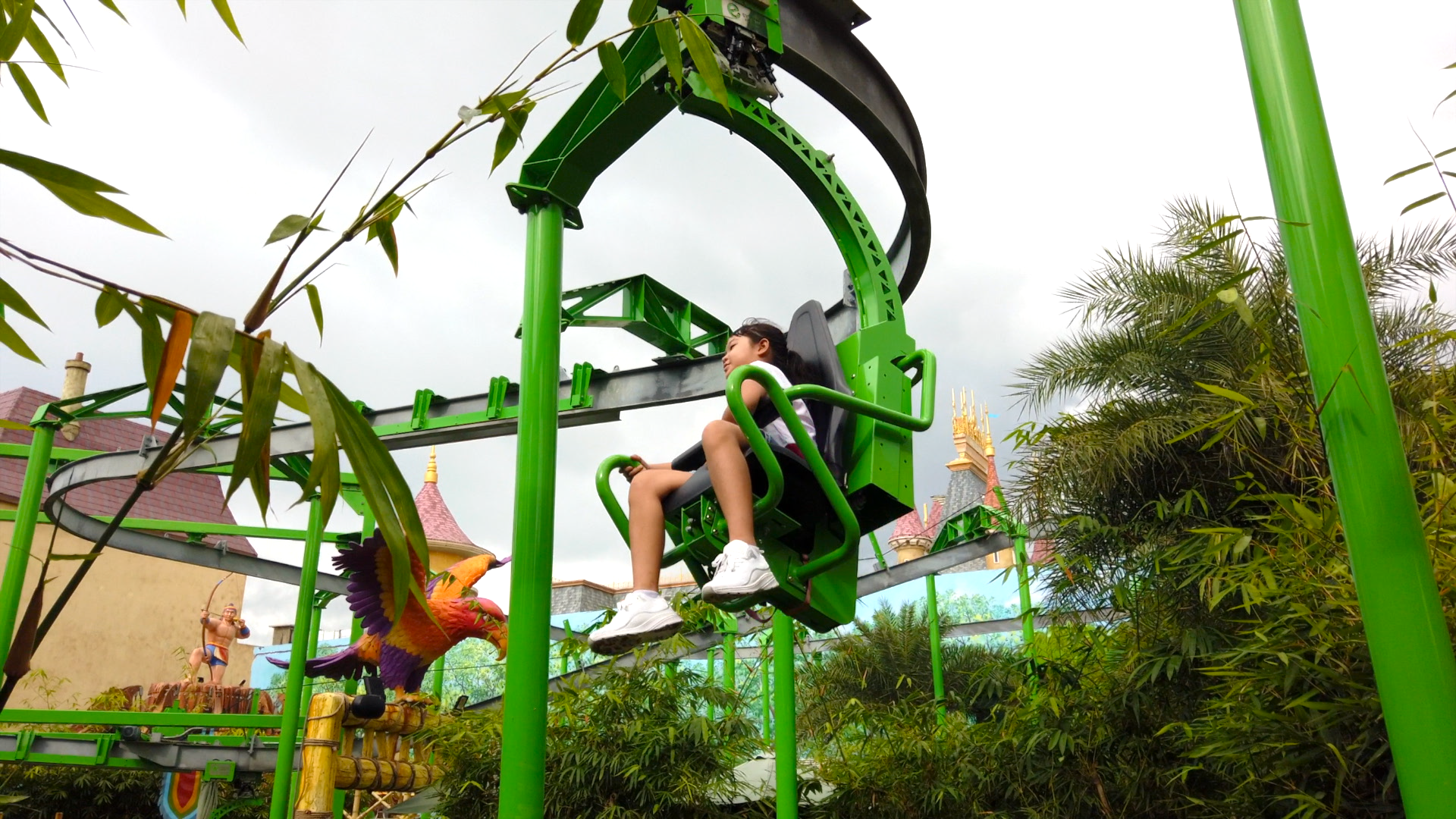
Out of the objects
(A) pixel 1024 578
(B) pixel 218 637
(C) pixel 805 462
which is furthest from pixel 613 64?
(B) pixel 218 637

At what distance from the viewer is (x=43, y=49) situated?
4.83 feet

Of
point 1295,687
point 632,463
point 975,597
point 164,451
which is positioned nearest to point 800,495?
point 632,463

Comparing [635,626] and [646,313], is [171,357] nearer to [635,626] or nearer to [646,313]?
[635,626]

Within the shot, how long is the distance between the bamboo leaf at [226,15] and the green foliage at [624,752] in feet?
18.2

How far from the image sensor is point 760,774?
7930 mm

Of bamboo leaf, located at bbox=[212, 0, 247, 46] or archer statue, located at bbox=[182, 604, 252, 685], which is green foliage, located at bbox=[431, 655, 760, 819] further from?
archer statue, located at bbox=[182, 604, 252, 685]

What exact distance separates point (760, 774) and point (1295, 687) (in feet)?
16.1

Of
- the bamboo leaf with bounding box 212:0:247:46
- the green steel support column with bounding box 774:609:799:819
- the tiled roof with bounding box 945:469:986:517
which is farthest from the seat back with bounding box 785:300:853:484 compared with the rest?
the tiled roof with bounding box 945:469:986:517

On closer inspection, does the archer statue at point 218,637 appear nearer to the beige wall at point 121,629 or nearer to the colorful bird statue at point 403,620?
the colorful bird statue at point 403,620

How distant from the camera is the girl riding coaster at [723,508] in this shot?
8.96ft

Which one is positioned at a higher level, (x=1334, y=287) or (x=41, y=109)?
A: (x=41, y=109)

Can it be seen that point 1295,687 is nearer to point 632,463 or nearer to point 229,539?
point 632,463

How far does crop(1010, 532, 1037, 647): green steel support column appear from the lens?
6.43 meters

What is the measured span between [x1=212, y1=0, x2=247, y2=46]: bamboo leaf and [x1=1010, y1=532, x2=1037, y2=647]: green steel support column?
5297 millimetres
